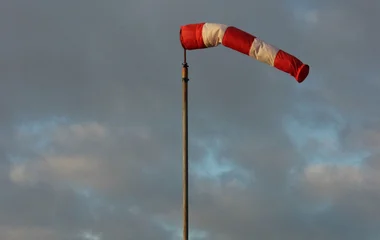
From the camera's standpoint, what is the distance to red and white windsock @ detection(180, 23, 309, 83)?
75.4ft

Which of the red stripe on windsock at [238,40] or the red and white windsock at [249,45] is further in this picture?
the red stripe on windsock at [238,40]

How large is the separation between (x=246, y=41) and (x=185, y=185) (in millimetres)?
5941

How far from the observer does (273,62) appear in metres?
23.5

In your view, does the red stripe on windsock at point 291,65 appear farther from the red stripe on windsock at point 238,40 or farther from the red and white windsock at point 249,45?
the red stripe on windsock at point 238,40

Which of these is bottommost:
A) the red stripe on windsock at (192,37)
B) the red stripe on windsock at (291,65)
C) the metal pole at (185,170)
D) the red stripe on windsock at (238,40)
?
the metal pole at (185,170)

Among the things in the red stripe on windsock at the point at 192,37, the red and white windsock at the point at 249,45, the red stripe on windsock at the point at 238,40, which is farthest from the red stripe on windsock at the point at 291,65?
the red stripe on windsock at the point at 192,37

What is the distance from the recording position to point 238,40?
77.1ft

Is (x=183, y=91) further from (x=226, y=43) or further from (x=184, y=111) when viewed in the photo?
(x=226, y=43)

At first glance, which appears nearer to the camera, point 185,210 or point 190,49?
point 185,210

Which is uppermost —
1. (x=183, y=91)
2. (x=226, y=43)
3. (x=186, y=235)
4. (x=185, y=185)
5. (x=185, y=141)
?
(x=226, y=43)

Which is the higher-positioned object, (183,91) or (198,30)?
(198,30)

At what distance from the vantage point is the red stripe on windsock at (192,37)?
24.1 metres

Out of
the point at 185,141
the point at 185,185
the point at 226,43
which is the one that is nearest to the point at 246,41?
the point at 226,43

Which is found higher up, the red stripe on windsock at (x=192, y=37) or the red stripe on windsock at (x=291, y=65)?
the red stripe on windsock at (x=192, y=37)
